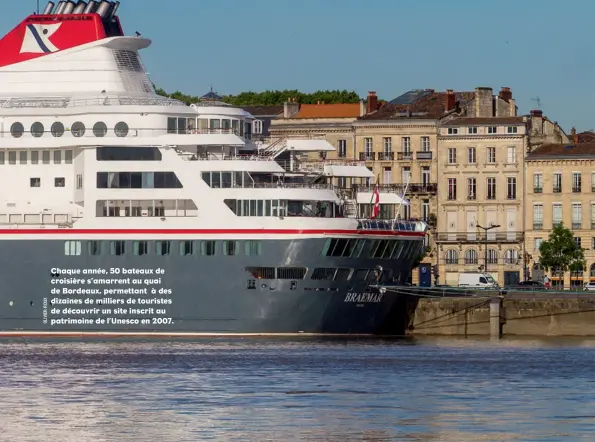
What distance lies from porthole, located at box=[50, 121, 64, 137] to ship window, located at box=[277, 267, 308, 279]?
1137 cm

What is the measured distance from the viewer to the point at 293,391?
53.4m

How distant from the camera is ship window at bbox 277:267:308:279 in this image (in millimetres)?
76625

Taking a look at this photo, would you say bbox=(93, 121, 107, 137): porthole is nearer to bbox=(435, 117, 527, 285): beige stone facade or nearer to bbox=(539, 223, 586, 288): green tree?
bbox=(539, 223, 586, 288): green tree

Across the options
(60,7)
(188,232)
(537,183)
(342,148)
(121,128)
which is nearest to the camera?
(188,232)

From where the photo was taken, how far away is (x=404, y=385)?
2170 inches

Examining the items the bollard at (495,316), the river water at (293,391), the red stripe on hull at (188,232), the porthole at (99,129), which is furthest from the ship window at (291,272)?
the bollard at (495,316)

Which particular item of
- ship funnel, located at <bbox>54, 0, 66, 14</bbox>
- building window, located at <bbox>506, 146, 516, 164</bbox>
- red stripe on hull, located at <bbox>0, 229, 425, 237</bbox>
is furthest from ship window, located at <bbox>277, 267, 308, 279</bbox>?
building window, located at <bbox>506, 146, 516, 164</bbox>

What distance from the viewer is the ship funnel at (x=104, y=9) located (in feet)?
274

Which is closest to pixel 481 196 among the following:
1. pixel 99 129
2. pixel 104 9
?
pixel 104 9

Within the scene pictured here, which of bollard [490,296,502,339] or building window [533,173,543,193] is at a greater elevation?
building window [533,173,543,193]

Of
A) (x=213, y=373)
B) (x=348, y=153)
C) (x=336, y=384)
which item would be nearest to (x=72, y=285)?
(x=213, y=373)

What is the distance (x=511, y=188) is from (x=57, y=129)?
49.7 meters

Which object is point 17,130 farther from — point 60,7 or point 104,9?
point 104,9

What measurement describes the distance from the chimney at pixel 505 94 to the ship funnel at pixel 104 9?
2025 inches
